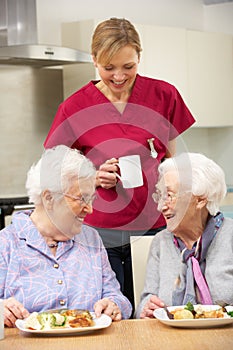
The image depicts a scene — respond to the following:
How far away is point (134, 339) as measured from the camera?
177 cm

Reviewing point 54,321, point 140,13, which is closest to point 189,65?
point 140,13

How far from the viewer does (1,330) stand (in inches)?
71.0

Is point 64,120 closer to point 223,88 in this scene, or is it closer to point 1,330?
point 1,330

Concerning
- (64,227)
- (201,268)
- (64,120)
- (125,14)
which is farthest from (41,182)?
(125,14)

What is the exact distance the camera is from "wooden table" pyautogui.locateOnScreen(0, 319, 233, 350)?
67.2 inches

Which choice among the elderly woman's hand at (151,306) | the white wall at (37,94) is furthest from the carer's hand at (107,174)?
the white wall at (37,94)

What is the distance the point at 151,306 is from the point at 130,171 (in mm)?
441

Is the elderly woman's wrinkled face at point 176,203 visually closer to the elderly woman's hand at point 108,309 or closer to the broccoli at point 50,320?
the elderly woman's hand at point 108,309

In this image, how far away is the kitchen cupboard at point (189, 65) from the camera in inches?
188

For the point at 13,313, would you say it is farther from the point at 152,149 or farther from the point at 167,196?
the point at 152,149

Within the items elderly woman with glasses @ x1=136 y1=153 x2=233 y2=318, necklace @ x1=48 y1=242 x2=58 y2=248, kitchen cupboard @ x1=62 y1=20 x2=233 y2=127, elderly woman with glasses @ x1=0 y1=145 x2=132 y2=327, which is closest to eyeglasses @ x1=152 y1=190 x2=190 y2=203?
elderly woman with glasses @ x1=136 y1=153 x2=233 y2=318

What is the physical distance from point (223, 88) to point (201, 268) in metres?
3.16

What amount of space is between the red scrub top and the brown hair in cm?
18

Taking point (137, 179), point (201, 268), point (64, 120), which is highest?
point (64, 120)
